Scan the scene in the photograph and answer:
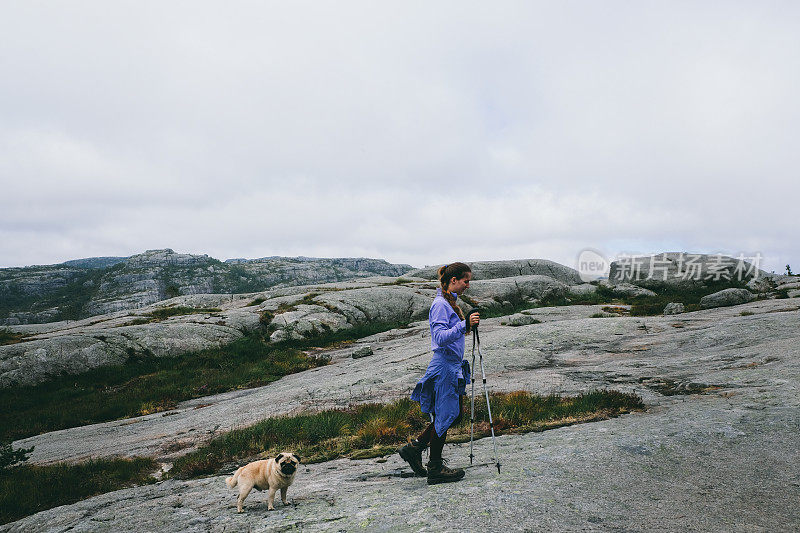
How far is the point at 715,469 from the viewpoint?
542 cm

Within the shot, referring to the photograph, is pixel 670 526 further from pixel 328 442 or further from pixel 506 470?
pixel 328 442

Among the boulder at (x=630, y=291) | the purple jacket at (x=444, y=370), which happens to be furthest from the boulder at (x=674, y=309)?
the purple jacket at (x=444, y=370)

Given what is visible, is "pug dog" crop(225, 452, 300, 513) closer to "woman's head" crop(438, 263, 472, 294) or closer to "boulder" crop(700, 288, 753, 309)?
"woman's head" crop(438, 263, 472, 294)

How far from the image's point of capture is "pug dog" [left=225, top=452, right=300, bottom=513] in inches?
209

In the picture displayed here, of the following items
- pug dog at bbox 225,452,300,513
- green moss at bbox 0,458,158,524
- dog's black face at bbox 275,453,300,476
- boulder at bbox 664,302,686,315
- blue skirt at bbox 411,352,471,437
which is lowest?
green moss at bbox 0,458,158,524

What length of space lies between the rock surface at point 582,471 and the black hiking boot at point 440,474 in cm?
16

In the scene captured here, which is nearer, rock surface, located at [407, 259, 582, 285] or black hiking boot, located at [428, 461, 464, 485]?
black hiking boot, located at [428, 461, 464, 485]

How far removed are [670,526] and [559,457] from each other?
6.98ft

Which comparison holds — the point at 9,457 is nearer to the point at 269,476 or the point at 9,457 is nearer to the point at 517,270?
the point at 269,476

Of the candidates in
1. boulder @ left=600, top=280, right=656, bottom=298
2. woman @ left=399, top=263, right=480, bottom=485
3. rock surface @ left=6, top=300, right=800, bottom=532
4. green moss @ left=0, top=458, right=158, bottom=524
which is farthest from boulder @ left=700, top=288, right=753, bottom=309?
green moss @ left=0, top=458, right=158, bottom=524

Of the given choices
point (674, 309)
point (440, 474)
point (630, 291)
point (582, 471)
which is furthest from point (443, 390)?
point (630, 291)

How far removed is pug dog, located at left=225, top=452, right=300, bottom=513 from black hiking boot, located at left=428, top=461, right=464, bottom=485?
1.95 meters

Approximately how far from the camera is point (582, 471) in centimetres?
551

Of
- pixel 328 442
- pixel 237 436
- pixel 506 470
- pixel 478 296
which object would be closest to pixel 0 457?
pixel 237 436
